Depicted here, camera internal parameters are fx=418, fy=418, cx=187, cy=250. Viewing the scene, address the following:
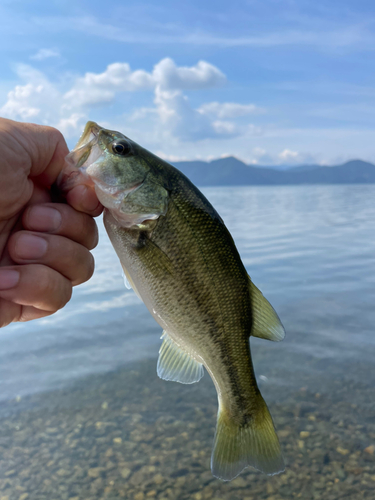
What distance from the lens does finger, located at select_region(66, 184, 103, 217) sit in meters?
2.59

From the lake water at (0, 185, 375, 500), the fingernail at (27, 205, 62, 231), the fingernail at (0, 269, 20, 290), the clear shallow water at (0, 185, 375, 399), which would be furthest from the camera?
the clear shallow water at (0, 185, 375, 399)

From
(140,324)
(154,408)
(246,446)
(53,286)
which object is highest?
(53,286)

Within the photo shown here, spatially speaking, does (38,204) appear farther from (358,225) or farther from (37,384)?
(358,225)

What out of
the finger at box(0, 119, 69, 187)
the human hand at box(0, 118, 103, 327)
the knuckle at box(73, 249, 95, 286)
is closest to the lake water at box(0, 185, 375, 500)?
the knuckle at box(73, 249, 95, 286)

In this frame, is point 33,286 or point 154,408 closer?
point 33,286

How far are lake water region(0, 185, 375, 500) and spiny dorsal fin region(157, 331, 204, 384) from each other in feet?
11.5

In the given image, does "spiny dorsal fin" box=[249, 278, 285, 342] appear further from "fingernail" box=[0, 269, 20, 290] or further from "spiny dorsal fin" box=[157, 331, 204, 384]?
"fingernail" box=[0, 269, 20, 290]

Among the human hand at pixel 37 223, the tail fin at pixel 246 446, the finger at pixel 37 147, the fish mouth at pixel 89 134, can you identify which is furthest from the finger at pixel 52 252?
the tail fin at pixel 246 446

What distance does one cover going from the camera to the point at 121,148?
7.70 feet

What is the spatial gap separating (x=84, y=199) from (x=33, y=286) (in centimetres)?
66

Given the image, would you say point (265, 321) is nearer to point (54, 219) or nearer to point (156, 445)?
point (54, 219)

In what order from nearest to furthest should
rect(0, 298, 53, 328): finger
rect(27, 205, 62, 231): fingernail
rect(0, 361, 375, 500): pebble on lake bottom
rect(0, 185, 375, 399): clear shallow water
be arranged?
rect(27, 205, 62, 231): fingernail, rect(0, 298, 53, 328): finger, rect(0, 361, 375, 500): pebble on lake bottom, rect(0, 185, 375, 399): clear shallow water

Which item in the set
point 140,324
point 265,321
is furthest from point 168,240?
point 140,324

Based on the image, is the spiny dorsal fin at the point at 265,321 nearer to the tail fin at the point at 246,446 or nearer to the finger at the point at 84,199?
the tail fin at the point at 246,446
